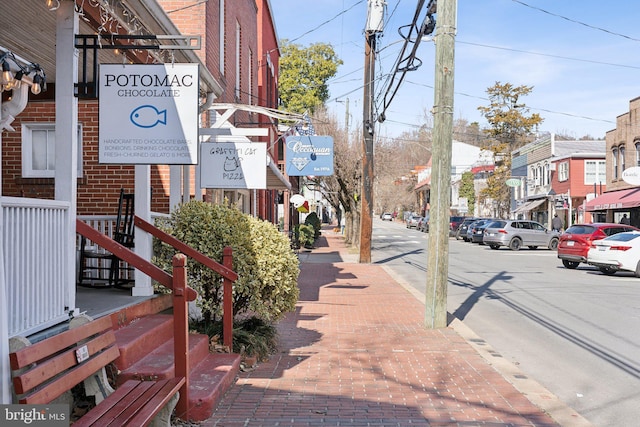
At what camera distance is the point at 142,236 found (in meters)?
7.85

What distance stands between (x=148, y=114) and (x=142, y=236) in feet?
5.64

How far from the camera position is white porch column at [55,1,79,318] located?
5723mm

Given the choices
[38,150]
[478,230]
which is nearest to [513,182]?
[478,230]

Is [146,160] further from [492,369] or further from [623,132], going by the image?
[623,132]

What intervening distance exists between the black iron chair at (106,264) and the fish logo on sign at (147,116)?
7.47ft

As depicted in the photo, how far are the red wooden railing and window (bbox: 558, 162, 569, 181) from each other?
43.2m

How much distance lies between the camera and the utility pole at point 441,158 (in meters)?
10.4

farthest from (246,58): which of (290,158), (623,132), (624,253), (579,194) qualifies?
(579,194)

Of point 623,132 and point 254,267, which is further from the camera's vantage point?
point 623,132

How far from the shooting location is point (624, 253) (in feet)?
63.5

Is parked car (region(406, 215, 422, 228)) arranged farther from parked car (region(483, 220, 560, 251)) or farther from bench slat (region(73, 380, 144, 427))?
bench slat (region(73, 380, 144, 427))

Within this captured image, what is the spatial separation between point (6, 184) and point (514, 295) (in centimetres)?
1078

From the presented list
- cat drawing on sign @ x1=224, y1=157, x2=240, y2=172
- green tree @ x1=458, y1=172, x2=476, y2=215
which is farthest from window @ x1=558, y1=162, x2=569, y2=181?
cat drawing on sign @ x1=224, y1=157, x2=240, y2=172

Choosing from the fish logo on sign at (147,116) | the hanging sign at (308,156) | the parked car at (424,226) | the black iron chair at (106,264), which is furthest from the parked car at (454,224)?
the fish logo on sign at (147,116)
